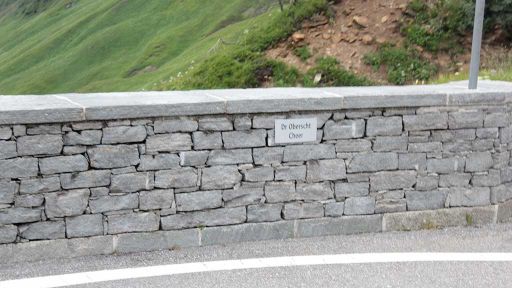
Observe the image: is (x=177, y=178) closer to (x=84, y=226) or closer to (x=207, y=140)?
(x=207, y=140)

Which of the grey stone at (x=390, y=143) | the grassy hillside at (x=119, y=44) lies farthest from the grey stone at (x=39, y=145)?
the grassy hillside at (x=119, y=44)

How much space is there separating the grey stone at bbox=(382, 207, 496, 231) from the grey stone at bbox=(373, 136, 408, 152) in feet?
2.08

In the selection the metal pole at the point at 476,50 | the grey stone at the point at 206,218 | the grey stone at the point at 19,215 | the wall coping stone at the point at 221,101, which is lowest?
the grey stone at the point at 206,218

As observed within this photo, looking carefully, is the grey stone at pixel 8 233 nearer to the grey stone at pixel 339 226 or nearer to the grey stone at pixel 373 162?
the grey stone at pixel 339 226

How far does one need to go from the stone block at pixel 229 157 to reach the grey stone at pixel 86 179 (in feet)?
2.89

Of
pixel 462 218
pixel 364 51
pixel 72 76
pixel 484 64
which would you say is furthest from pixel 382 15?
pixel 72 76

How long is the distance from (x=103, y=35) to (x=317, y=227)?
73.1 meters

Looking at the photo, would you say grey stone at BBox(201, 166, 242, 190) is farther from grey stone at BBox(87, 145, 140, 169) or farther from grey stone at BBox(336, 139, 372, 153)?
grey stone at BBox(336, 139, 372, 153)

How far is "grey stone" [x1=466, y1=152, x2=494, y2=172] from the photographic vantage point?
6199mm

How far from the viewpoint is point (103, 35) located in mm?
75250

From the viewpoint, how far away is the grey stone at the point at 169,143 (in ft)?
17.4

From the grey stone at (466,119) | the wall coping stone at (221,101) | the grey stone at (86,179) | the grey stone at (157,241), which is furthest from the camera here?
the grey stone at (466,119)

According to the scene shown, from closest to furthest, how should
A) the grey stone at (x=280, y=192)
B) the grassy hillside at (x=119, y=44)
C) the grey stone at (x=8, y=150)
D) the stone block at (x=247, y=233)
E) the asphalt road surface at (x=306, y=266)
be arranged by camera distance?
1. the asphalt road surface at (x=306, y=266)
2. the grey stone at (x=8, y=150)
3. the stone block at (x=247, y=233)
4. the grey stone at (x=280, y=192)
5. the grassy hillside at (x=119, y=44)

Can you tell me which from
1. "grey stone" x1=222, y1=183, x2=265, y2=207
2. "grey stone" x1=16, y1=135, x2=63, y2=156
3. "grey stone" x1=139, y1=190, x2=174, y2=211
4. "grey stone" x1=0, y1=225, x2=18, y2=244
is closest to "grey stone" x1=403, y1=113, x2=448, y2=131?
"grey stone" x1=222, y1=183, x2=265, y2=207
